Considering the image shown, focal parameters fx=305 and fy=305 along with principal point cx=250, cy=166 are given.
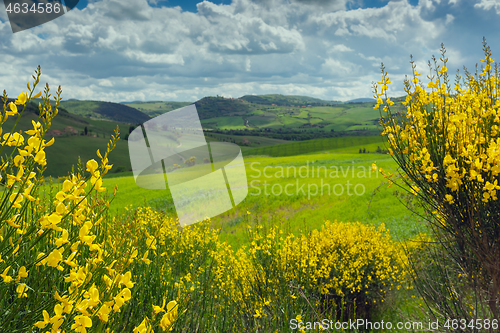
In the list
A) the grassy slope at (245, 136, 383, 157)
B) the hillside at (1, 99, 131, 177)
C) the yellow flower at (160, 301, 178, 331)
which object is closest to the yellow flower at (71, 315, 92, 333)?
the yellow flower at (160, 301, 178, 331)

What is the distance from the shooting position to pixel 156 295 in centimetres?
404

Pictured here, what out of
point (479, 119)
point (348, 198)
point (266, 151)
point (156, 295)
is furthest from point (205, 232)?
point (266, 151)

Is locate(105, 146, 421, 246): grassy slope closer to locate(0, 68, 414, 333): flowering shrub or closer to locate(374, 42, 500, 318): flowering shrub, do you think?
locate(0, 68, 414, 333): flowering shrub

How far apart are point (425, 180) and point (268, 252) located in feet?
8.78

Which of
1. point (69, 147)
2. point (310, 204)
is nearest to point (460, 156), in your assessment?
point (310, 204)

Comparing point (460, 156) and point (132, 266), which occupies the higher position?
point (460, 156)

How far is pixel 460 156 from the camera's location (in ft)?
10.9

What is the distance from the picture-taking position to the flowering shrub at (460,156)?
322 cm

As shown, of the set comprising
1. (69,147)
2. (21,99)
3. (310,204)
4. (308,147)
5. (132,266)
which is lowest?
(308,147)

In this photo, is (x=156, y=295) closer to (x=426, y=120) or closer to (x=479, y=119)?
(x=426, y=120)

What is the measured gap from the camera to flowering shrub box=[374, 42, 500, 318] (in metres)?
3.22

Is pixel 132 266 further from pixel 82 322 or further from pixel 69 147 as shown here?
pixel 69 147

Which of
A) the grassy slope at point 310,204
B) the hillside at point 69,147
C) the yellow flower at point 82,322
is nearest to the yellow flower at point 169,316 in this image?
the yellow flower at point 82,322

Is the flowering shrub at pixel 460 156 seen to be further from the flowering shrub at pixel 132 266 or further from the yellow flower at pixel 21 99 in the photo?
the yellow flower at pixel 21 99
